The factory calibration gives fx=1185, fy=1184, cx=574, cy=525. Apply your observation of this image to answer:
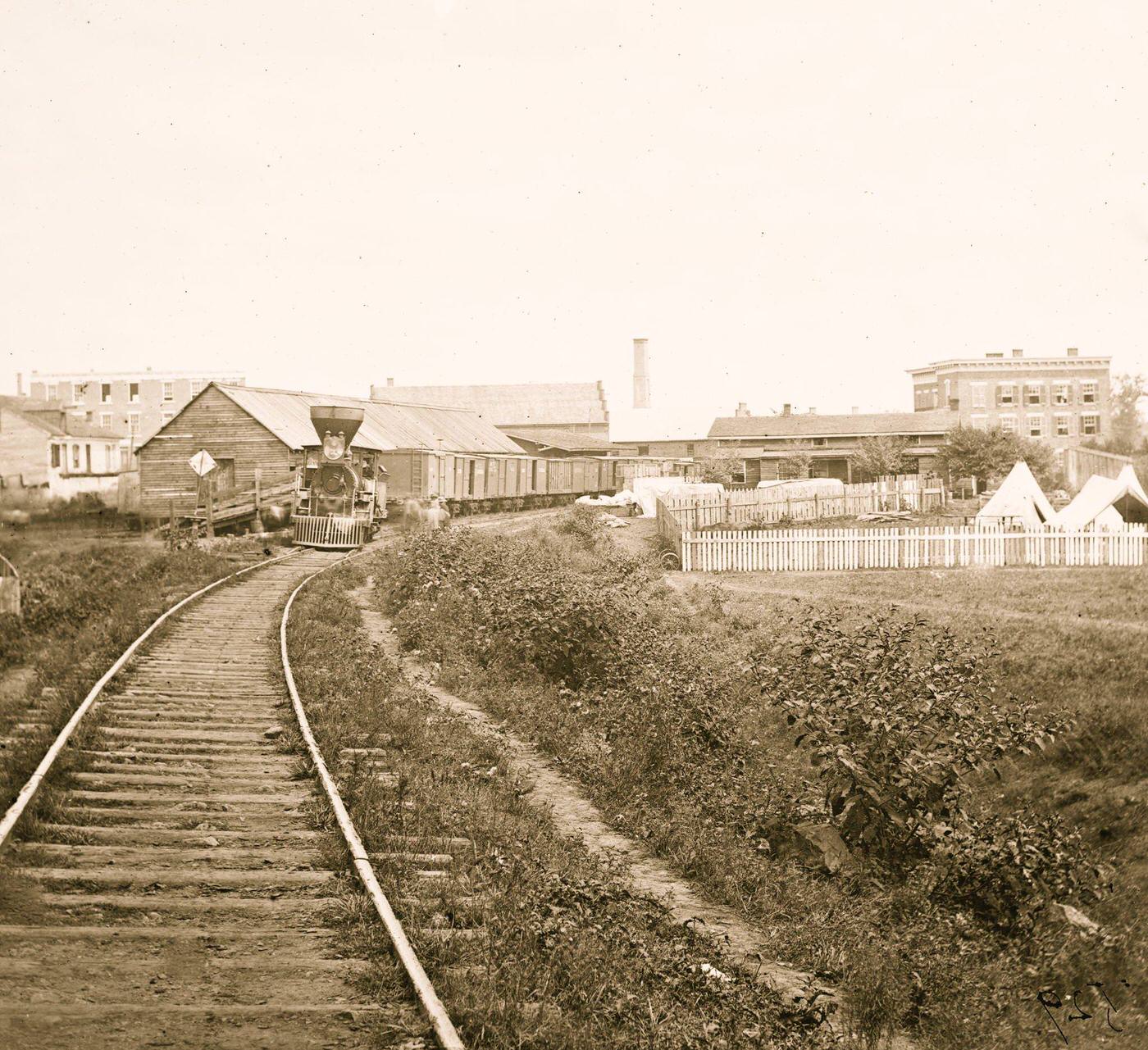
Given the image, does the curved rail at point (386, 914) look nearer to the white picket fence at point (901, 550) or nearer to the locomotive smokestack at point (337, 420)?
the white picket fence at point (901, 550)

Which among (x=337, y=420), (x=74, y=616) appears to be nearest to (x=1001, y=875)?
(x=74, y=616)

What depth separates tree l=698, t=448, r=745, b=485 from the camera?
230 feet

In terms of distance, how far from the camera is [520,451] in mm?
67688

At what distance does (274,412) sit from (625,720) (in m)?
37.0

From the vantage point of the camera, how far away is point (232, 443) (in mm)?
45500

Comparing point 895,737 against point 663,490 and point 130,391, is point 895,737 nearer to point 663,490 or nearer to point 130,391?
point 663,490

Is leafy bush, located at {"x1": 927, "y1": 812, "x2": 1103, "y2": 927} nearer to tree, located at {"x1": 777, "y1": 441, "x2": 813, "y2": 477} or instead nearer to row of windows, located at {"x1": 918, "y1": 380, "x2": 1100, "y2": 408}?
tree, located at {"x1": 777, "y1": 441, "x2": 813, "y2": 477}

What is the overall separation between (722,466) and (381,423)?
27418 mm

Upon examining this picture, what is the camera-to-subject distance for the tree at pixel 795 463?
7350cm

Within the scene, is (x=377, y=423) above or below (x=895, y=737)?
above

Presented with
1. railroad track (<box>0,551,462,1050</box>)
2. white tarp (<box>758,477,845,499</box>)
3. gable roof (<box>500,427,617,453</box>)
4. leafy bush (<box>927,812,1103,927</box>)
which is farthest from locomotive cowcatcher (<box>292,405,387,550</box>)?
gable roof (<box>500,427,617,453</box>)

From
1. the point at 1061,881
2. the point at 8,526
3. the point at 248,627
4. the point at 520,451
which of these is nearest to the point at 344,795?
the point at 1061,881

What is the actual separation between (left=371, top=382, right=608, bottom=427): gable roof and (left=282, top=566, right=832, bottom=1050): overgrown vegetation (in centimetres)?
8992

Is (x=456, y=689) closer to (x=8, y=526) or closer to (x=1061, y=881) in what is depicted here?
(x=1061, y=881)
